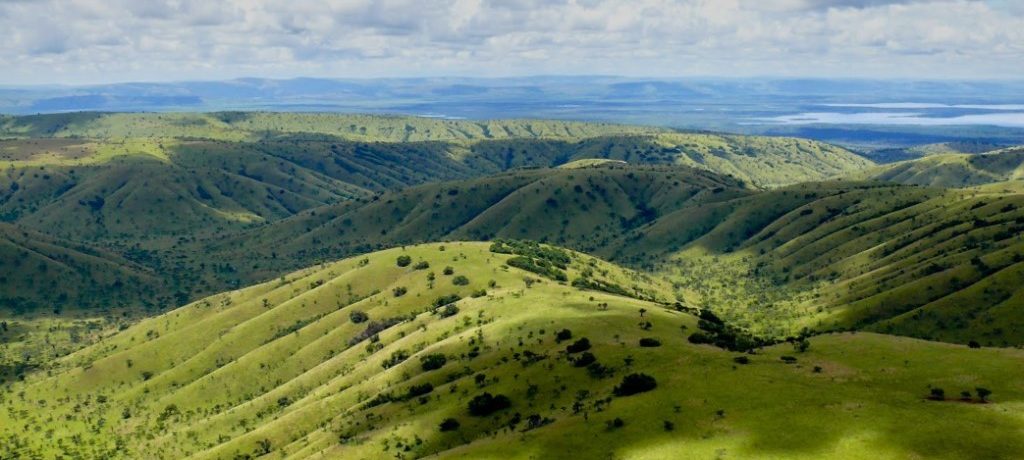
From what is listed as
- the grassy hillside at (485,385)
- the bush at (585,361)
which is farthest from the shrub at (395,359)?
the bush at (585,361)

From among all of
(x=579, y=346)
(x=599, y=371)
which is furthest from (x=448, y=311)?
(x=599, y=371)

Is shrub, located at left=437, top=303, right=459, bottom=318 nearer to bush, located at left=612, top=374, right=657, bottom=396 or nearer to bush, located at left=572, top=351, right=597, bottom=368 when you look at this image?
bush, located at left=572, top=351, right=597, bottom=368

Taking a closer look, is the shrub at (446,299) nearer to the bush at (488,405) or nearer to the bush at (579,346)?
the bush at (579,346)

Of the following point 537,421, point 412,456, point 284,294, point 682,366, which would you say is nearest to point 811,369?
point 682,366

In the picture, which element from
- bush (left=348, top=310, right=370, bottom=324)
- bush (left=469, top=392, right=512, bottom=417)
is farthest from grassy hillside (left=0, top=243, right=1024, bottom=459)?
bush (left=348, top=310, right=370, bottom=324)

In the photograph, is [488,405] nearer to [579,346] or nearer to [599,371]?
[599,371]

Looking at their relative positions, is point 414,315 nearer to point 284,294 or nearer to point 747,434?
point 284,294
